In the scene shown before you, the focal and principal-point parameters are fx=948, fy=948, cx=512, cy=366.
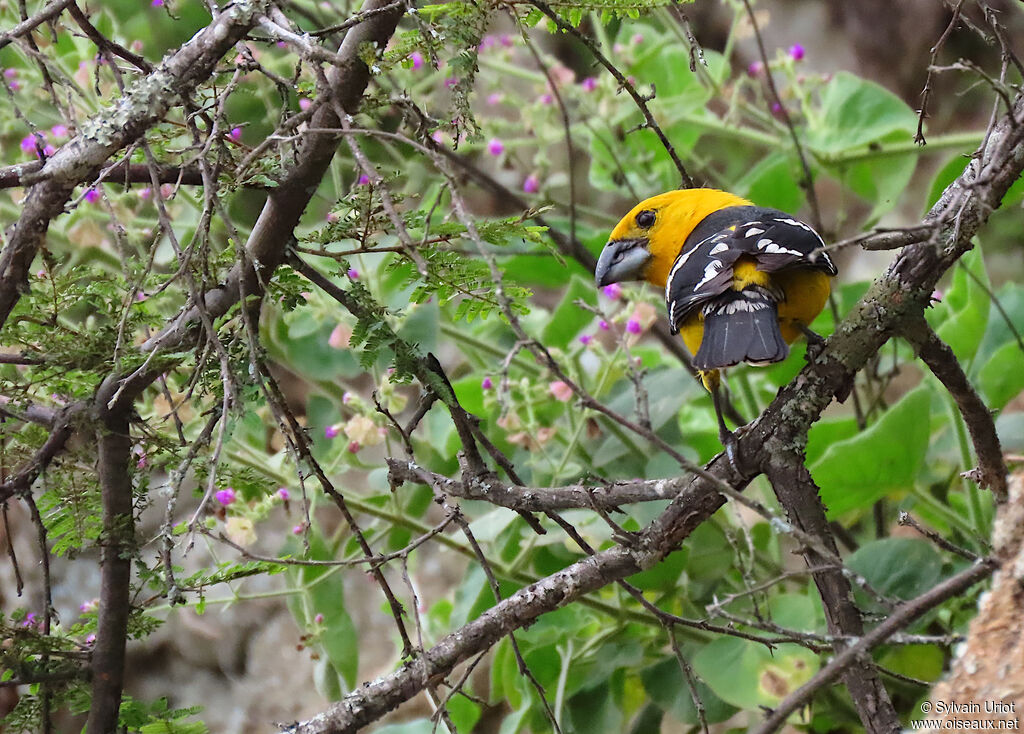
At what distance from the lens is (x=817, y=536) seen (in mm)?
924

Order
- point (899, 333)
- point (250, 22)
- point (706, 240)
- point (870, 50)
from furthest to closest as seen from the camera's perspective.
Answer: point (870, 50) < point (706, 240) < point (899, 333) < point (250, 22)

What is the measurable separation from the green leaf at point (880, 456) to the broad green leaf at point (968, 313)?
0.19 m

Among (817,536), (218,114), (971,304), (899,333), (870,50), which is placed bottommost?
(817,536)

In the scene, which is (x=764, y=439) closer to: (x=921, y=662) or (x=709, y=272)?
(x=709, y=272)

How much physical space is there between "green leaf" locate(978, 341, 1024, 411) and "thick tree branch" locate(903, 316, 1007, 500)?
66cm

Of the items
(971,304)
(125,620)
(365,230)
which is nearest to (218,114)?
(365,230)

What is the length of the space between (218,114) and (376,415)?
2.24 ft

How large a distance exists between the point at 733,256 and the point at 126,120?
76cm

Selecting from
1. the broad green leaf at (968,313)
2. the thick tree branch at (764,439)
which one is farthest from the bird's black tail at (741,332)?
the broad green leaf at (968,313)

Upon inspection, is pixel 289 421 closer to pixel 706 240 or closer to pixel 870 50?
pixel 706 240

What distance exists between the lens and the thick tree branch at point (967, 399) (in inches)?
39.4

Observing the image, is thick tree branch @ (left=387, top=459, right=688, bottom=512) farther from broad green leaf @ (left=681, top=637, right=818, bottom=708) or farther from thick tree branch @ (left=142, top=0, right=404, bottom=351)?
broad green leaf @ (left=681, top=637, right=818, bottom=708)

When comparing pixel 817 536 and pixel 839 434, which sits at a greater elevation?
pixel 839 434

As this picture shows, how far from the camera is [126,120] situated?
2.74 feet
